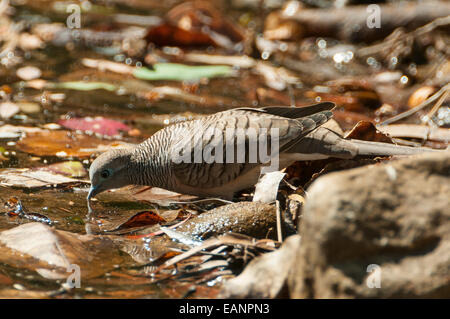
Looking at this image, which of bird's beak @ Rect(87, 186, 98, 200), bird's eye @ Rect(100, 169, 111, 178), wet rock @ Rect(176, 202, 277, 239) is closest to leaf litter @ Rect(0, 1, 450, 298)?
wet rock @ Rect(176, 202, 277, 239)

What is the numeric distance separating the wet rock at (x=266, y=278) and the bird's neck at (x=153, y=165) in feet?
5.40

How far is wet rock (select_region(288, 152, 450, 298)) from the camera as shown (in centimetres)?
247

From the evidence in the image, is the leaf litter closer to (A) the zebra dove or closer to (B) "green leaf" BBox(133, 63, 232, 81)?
(B) "green leaf" BBox(133, 63, 232, 81)

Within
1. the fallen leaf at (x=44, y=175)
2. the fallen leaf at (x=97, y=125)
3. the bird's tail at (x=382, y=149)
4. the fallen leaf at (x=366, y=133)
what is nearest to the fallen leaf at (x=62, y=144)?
the fallen leaf at (x=97, y=125)

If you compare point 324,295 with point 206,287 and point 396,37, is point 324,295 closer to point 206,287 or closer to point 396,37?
point 206,287

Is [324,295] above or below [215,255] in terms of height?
below

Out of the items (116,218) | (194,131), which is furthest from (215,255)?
(194,131)

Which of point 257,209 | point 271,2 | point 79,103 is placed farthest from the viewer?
point 271,2

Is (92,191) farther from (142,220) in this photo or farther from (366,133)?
(366,133)

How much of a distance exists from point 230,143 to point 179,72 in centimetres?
393

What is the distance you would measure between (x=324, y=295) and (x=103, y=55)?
710 centimetres

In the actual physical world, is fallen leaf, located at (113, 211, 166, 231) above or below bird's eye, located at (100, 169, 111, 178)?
below

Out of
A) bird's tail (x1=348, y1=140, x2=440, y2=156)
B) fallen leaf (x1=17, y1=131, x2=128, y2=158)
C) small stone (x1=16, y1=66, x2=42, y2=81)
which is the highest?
small stone (x1=16, y1=66, x2=42, y2=81)

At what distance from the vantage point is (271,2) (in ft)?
42.6
